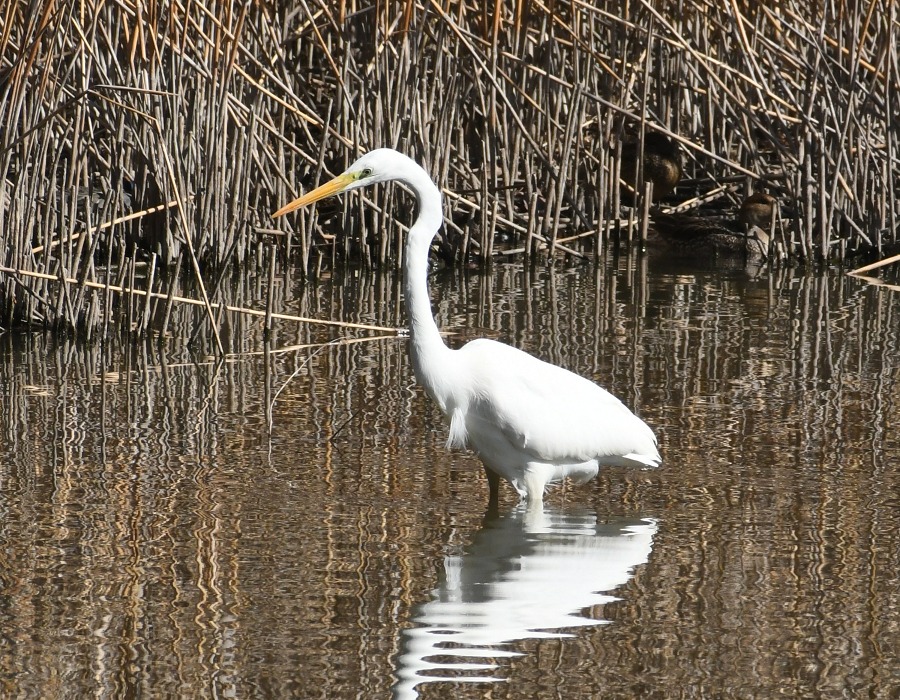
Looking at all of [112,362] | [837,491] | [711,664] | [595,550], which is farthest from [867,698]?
[112,362]

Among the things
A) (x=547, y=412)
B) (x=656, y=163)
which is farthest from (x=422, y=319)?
(x=656, y=163)

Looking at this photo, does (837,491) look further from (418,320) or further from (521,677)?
(521,677)

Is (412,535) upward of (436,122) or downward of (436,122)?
downward

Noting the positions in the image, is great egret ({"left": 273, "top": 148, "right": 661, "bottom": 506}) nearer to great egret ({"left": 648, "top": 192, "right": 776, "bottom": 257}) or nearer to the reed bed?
Answer: the reed bed

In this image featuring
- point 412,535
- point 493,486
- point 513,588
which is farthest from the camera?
point 493,486

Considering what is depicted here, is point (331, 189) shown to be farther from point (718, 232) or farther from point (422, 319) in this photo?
point (718, 232)

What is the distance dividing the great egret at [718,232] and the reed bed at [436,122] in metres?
0.17

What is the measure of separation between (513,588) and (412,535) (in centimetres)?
52

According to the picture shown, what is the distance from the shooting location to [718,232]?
1140 centimetres

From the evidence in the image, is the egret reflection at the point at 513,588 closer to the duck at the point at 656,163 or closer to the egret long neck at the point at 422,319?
the egret long neck at the point at 422,319

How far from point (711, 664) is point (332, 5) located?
7793mm

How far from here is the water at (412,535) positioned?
368 centimetres

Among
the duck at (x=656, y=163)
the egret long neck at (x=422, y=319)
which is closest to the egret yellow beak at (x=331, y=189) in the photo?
the egret long neck at (x=422, y=319)

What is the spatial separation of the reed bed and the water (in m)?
1.75
